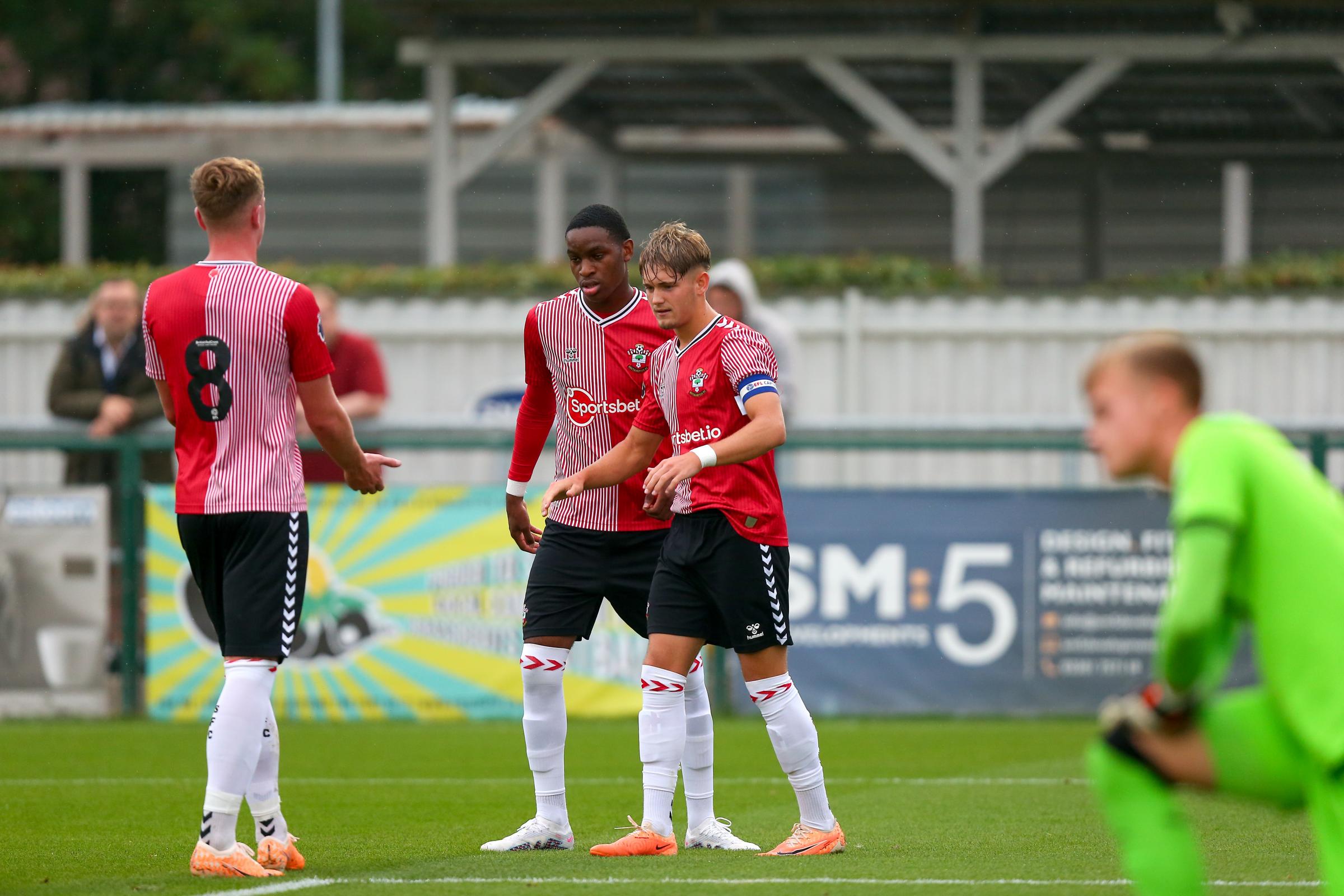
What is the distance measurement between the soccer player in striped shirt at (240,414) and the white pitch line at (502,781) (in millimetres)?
2544

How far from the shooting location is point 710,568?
217 inches

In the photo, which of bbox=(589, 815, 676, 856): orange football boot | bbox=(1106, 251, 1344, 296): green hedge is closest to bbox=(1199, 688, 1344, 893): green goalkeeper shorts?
bbox=(589, 815, 676, 856): orange football boot

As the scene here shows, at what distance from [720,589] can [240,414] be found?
153cm

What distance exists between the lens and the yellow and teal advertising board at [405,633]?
1051 centimetres

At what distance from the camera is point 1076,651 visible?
1045cm

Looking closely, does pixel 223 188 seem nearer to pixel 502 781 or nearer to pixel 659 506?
pixel 659 506

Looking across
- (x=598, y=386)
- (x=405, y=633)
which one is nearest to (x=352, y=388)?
(x=405, y=633)

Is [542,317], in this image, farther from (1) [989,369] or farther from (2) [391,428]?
(1) [989,369]

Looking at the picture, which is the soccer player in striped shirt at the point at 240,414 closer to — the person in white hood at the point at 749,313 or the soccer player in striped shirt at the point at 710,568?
the soccer player in striped shirt at the point at 710,568

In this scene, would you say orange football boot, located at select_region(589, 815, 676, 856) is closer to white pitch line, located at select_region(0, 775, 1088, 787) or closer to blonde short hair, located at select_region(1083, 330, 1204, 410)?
white pitch line, located at select_region(0, 775, 1088, 787)

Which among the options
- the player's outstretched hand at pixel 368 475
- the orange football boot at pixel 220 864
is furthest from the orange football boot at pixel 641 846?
the player's outstretched hand at pixel 368 475

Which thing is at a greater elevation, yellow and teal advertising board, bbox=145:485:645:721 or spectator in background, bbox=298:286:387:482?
spectator in background, bbox=298:286:387:482

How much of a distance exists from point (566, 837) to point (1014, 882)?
1619 millimetres

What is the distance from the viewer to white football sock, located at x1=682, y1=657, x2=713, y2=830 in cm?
592
